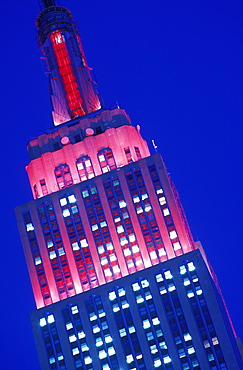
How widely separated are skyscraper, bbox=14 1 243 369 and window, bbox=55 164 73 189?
0.99 ft

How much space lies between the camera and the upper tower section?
183 metres

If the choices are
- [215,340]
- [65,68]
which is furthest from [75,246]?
[65,68]

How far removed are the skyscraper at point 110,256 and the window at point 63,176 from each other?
302 mm

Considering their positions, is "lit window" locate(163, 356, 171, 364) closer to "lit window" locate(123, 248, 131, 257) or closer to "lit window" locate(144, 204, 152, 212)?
"lit window" locate(123, 248, 131, 257)

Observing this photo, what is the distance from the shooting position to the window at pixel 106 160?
164 m

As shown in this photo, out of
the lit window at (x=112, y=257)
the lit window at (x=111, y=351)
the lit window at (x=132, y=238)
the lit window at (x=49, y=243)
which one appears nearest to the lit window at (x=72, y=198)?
the lit window at (x=49, y=243)

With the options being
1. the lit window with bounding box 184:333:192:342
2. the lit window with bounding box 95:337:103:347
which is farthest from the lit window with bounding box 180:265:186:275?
the lit window with bounding box 95:337:103:347

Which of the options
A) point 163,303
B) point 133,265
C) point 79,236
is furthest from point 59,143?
point 163,303

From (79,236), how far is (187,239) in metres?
22.0

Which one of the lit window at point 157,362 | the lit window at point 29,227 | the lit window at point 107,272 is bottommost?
the lit window at point 157,362

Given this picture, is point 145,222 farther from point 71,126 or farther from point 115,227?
point 71,126

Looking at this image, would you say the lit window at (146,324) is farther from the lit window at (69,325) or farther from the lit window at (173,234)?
the lit window at (173,234)

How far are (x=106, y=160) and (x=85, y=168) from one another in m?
4.84

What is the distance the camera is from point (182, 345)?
142 meters
